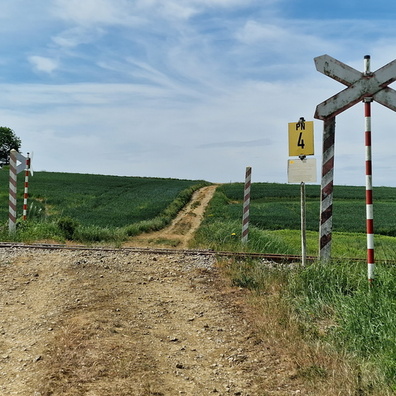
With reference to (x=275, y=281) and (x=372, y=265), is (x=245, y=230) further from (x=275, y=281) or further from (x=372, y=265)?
(x=372, y=265)

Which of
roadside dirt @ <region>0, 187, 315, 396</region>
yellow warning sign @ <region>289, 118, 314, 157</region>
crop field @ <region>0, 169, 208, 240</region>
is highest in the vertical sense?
yellow warning sign @ <region>289, 118, 314, 157</region>

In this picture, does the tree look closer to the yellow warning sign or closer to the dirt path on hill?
the dirt path on hill

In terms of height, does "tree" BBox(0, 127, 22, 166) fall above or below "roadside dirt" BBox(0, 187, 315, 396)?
above

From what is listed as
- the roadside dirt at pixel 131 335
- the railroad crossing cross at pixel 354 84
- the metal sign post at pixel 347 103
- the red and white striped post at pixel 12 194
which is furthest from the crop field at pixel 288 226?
the red and white striped post at pixel 12 194

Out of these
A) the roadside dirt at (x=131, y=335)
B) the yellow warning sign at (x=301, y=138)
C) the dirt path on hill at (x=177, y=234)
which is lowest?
the roadside dirt at (x=131, y=335)

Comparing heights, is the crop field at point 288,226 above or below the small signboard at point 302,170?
below

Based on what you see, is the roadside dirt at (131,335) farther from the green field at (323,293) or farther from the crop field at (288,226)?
the crop field at (288,226)

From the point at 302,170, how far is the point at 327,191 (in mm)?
679

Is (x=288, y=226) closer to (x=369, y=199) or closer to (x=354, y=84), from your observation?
(x=354, y=84)

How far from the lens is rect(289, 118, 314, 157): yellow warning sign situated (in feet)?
28.9

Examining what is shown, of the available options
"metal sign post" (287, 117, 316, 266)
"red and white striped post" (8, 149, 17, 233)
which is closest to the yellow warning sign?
"metal sign post" (287, 117, 316, 266)

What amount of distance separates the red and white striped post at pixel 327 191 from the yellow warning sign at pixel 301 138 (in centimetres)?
39

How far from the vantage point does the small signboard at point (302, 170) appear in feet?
29.0

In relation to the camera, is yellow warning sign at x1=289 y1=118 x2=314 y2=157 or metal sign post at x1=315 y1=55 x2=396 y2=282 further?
yellow warning sign at x1=289 y1=118 x2=314 y2=157
